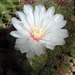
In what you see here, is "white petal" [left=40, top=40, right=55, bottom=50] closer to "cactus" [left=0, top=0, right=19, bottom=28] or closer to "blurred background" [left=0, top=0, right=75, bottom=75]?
"blurred background" [left=0, top=0, right=75, bottom=75]

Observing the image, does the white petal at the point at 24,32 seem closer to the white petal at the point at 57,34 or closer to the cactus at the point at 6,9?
the white petal at the point at 57,34

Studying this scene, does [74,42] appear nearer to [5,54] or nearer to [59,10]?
[59,10]

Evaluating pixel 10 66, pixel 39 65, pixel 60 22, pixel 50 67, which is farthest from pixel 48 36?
pixel 10 66

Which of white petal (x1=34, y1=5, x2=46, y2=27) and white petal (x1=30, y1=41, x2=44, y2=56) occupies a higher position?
white petal (x1=34, y1=5, x2=46, y2=27)

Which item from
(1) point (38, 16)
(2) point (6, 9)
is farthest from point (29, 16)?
(2) point (6, 9)

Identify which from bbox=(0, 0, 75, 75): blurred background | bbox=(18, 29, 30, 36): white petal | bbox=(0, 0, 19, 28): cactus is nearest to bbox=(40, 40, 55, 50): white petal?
bbox=(18, 29, 30, 36): white petal

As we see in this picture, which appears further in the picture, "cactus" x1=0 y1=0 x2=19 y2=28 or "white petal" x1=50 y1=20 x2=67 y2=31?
"cactus" x1=0 y1=0 x2=19 y2=28

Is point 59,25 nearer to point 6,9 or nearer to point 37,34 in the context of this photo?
point 37,34

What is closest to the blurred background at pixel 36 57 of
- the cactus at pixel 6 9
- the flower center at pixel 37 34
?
the cactus at pixel 6 9
